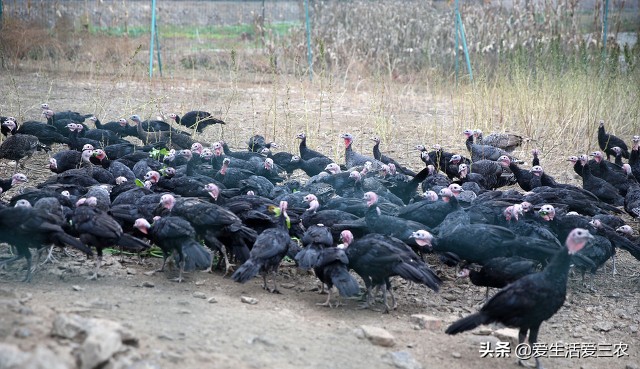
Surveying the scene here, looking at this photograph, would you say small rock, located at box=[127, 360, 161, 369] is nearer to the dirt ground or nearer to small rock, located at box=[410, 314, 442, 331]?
the dirt ground

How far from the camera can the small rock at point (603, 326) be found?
7.59 metres

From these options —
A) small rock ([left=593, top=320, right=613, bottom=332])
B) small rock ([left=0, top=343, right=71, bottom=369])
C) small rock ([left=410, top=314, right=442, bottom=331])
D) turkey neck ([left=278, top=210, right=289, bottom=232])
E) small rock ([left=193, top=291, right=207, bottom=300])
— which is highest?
small rock ([left=0, top=343, right=71, bottom=369])

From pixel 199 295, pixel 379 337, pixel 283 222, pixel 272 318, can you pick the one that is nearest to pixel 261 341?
pixel 272 318

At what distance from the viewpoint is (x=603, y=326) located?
762 centimetres

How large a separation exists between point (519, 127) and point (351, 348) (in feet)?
31.2

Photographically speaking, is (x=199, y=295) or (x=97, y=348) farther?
(x=199, y=295)

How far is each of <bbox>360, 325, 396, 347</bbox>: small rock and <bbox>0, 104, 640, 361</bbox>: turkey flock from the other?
19.1 inches

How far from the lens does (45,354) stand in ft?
14.6

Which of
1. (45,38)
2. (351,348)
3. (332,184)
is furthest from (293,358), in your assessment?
(45,38)

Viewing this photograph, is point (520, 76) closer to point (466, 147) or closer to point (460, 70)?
point (466, 147)

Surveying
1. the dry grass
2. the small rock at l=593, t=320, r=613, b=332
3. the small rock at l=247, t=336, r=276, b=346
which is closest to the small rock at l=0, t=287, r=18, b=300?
the small rock at l=247, t=336, r=276, b=346

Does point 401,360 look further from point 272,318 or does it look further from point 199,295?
point 199,295

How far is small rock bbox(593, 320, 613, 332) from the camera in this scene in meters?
7.59

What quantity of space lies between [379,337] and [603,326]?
8.83ft
